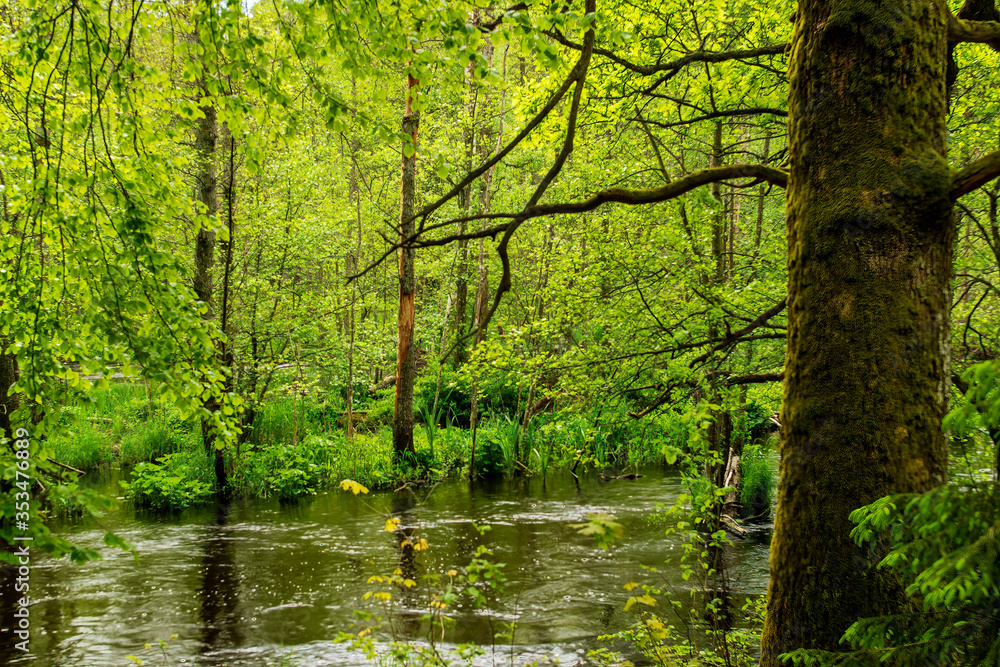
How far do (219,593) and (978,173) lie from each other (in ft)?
23.1

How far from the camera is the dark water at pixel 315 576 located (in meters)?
4.79

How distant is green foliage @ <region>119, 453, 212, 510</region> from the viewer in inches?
334

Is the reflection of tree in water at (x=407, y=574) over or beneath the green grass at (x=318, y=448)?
beneath

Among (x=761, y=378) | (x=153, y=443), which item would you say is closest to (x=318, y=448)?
(x=153, y=443)

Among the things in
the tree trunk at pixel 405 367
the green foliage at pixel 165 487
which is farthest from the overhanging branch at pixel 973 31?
the green foliage at pixel 165 487

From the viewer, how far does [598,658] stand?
4.29 meters

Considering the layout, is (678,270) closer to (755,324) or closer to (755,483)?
(755,324)

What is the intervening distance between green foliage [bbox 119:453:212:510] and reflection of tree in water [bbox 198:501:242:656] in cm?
103

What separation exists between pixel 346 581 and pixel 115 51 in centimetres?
544

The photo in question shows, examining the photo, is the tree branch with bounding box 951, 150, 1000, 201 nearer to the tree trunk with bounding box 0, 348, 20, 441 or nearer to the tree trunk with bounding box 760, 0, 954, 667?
the tree trunk with bounding box 760, 0, 954, 667

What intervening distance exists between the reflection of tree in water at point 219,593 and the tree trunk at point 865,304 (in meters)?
4.87

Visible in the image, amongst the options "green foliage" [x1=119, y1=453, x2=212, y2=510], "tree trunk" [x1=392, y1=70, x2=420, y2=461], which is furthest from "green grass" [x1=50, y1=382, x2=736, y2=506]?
"tree trunk" [x1=392, y1=70, x2=420, y2=461]

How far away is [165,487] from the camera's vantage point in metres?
8.45

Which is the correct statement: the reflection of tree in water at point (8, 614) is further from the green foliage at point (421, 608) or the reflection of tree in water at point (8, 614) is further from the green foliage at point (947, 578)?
the green foliage at point (947, 578)
